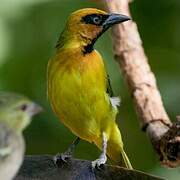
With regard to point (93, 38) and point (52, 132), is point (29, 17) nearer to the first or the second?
point (52, 132)

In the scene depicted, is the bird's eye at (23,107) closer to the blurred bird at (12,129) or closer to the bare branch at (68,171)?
the blurred bird at (12,129)

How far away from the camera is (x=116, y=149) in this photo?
277 cm

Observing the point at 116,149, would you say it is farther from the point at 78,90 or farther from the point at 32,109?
the point at 32,109

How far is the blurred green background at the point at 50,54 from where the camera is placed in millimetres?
3344

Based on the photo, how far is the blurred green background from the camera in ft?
11.0

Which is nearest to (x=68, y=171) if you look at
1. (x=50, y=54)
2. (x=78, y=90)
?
(x=78, y=90)

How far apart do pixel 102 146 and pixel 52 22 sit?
1.14 m

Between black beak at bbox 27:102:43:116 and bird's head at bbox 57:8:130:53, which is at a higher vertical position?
black beak at bbox 27:102:43:116

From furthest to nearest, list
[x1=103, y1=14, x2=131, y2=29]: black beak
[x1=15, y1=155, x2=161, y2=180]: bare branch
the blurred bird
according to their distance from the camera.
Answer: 1. [x1=103, y1=14, x2=131, y2=29]: black beak
2. [x1=15, y1=155, x2=161, y2=180]: bare branch
3. the blurred bird

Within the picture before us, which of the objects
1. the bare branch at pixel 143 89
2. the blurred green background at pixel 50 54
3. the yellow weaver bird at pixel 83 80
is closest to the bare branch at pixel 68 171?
the yellow weaver bird at pixel 83 80

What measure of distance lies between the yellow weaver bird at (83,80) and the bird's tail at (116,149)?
0.13 m

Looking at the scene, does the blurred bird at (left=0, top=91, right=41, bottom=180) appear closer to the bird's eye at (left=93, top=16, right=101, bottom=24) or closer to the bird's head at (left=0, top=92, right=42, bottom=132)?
the bird's head at (left=0, top=92, right=42, bottom=132)

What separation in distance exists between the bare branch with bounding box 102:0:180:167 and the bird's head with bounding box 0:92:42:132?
1.25 m

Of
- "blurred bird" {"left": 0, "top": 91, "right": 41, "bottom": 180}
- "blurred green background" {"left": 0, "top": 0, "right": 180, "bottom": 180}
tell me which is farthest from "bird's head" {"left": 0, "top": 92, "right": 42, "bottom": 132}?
"blurred green background" {"left": 0, "top": 0, "right": 180, "bottom": 180}
